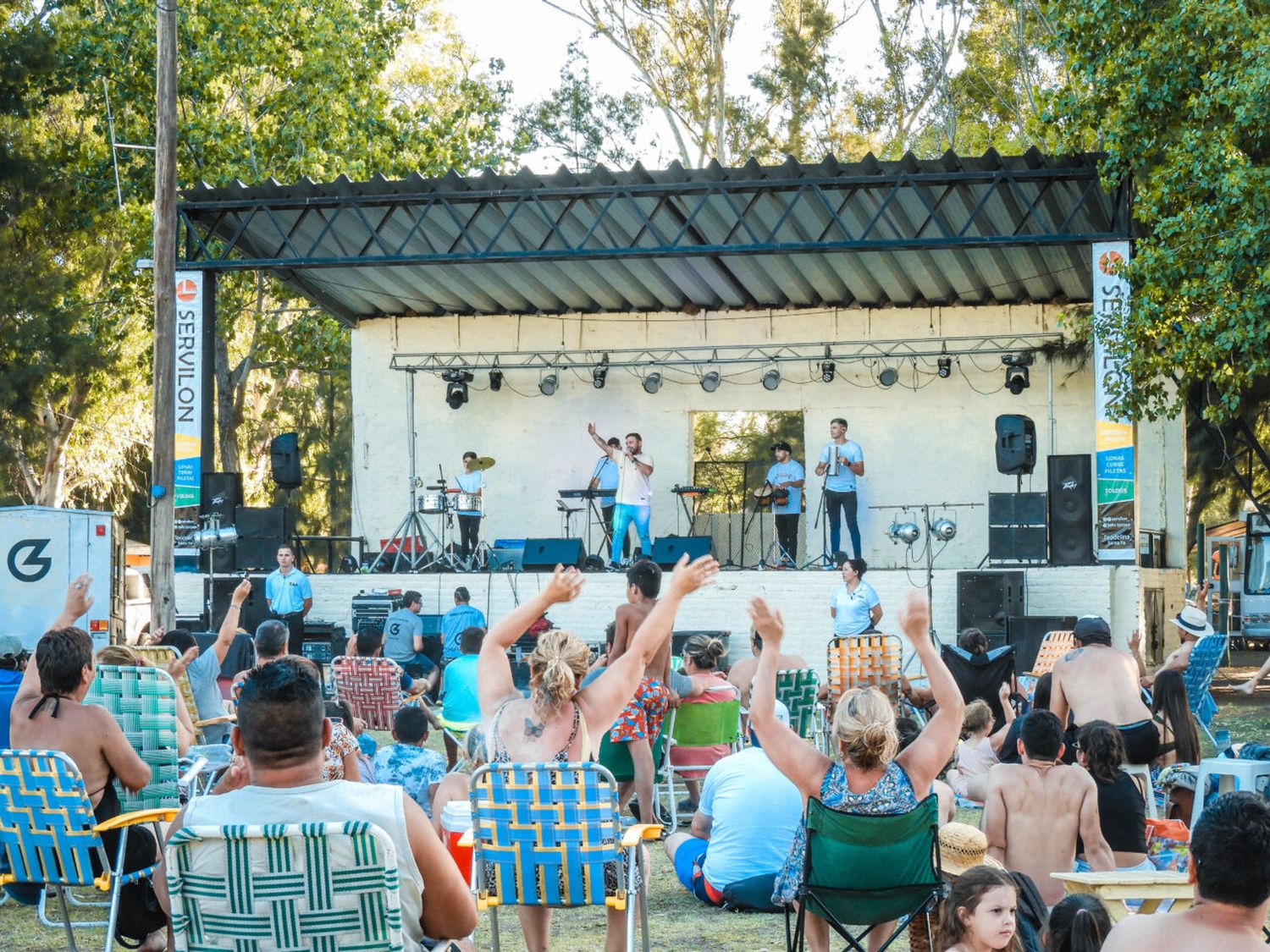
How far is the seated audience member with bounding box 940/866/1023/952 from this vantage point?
3.25 meters

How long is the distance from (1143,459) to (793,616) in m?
5.09

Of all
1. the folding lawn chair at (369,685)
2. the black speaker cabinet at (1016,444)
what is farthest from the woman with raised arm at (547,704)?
the black speaker cabinet at (1016,444)

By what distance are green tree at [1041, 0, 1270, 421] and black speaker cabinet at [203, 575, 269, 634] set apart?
8.00 meters

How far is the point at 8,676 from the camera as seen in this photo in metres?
5.56

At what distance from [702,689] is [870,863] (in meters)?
3.22

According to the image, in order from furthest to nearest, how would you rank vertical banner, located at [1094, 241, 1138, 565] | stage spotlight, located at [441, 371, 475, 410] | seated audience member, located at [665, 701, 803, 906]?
stage spotlight, located at [441, 371, 475, 410]
vertical banner, located at [1094, 241, 1138, 565]
seated audience member, located at [665, 701, 803, 906]

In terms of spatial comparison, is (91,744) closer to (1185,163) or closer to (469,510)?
(1185,163)

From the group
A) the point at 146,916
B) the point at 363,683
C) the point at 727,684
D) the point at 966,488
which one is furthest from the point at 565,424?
the point at 146,916

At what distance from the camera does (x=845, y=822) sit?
3953mm

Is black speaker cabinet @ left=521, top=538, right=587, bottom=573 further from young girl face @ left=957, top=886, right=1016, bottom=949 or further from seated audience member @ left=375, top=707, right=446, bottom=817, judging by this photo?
young girl face @ left=957, top=886, right=1016, bottom=949

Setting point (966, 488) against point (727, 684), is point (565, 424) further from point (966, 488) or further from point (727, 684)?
point (727, 684)

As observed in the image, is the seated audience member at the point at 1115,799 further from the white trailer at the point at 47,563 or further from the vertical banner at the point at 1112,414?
the white trailer at the point at 47,563

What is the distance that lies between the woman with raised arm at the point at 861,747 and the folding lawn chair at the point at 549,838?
45 cm

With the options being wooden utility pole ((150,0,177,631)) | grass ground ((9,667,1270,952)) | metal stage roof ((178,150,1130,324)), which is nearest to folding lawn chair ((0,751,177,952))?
grass ground ((9,667,1270,952))
